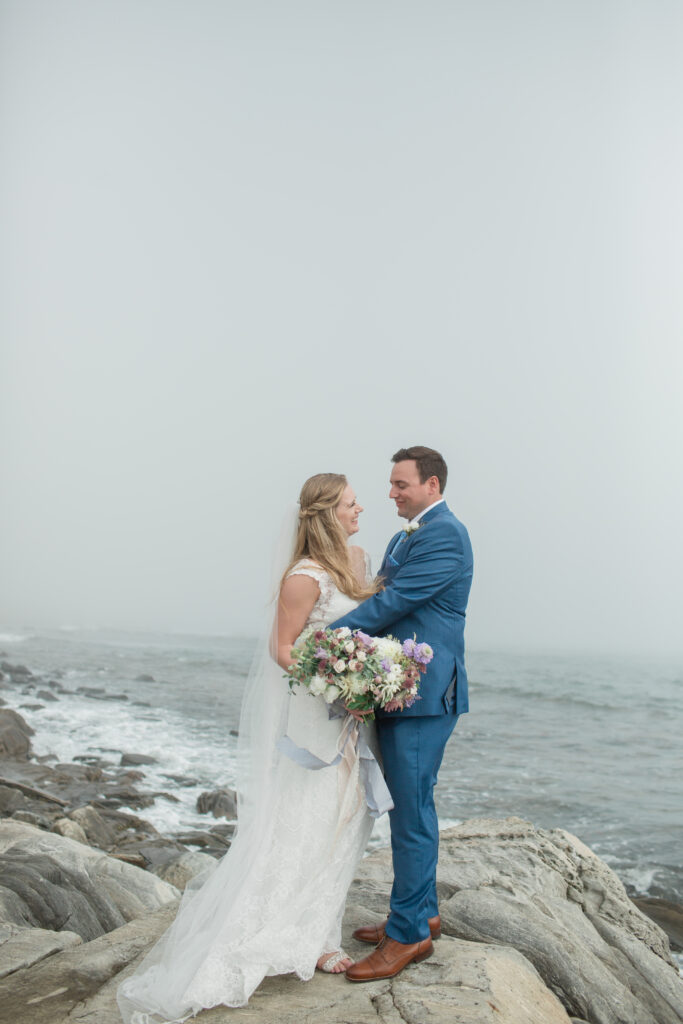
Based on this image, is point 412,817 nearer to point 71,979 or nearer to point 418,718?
point 418,718

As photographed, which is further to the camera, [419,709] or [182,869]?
[182,869]

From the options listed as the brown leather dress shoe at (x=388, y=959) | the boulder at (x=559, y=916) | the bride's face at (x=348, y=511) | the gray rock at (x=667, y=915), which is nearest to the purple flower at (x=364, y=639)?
the bride's face at (x=348, y=511)

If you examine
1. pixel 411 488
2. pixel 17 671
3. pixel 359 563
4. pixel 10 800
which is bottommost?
pixel 17 671

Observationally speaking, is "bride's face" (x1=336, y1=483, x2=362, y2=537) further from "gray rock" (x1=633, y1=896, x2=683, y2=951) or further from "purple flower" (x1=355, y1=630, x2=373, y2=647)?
"gray rock" (x1=633, y1=896, x2=683, y2=951)

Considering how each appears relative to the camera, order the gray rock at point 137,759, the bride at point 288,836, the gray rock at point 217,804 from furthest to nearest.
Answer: the gray rock at point 137,759 < the gray rock at point 217,804 < the bride at point 288,836

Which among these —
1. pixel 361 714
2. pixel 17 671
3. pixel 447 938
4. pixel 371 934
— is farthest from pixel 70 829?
pixel 17 671

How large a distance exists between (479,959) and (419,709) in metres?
1.39

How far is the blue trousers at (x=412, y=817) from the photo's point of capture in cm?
421

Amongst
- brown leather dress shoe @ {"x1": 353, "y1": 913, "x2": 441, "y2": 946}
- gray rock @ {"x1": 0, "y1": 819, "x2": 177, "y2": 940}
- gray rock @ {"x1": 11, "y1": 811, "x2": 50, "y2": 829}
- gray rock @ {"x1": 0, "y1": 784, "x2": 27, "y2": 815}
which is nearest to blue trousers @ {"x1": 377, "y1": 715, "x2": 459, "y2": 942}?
brown leather dress shoe @ {"x1": 353, "y1": 913, "x2": 441, "y2": 946}

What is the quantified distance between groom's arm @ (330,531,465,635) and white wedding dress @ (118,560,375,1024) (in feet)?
0.69

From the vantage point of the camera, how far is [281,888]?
13.7ft

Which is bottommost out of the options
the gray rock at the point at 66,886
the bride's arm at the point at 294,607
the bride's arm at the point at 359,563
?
the gray rock at the point at 66,886

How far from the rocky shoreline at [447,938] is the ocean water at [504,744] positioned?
5.52m

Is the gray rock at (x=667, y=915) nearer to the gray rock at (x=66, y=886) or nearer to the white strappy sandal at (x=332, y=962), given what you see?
the gray rock at (x=66, y=886)
